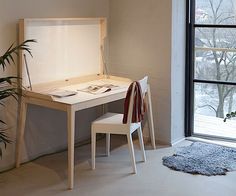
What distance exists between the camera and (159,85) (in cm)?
462

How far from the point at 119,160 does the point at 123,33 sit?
1454 millimetres

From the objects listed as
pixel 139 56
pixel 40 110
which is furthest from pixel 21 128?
A: pixel 139 56

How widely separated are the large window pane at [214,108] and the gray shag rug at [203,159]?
0.28 metres

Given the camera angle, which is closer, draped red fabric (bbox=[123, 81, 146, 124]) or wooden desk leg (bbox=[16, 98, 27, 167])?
draped red fabric (bbox=[123, 81, 146, 124])

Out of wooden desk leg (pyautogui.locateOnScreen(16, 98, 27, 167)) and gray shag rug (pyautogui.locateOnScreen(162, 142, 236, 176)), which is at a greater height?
wooden desk leg (pyautogui.locateOnScreen(16, 98, 27, 167))

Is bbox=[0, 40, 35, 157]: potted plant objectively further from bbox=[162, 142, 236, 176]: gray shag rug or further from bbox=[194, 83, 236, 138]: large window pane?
bbox=[194, 83, 236, 138]: large window pane

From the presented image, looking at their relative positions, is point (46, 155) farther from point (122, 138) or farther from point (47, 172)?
point (122, 138)

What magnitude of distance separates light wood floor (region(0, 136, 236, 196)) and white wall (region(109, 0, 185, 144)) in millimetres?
589

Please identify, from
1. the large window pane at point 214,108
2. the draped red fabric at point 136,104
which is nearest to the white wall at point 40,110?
the draped red fabric at point 136,104

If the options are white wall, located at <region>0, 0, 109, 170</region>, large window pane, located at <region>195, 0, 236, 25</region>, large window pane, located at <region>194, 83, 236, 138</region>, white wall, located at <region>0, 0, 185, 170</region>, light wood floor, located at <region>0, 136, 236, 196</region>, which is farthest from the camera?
large window pane, located at <region>194, 83, 236, 138</region>

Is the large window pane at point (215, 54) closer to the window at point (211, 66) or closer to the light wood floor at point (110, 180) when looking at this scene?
the window at point (211, 66)

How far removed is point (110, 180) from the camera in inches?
145

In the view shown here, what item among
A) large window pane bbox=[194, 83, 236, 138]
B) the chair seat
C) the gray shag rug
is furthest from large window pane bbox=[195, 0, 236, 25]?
the chair seat

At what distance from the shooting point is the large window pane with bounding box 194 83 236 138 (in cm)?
463
